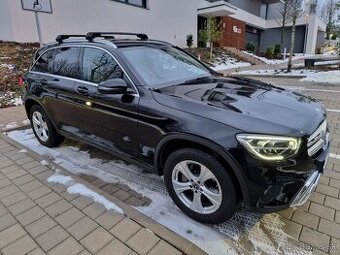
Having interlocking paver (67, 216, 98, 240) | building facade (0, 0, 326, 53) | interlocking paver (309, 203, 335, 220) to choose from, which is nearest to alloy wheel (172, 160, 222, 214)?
interlocking paver (67, 216, 98, 240)

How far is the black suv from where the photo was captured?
208 cm

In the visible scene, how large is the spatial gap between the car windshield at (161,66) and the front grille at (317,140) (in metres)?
1.42

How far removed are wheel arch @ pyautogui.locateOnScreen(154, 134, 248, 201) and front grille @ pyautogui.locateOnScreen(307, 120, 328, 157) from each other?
62 centimetres

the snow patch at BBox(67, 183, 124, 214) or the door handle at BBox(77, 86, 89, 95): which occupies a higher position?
the door handle at BBox(77, 86, 89, 95)

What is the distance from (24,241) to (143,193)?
1202mm

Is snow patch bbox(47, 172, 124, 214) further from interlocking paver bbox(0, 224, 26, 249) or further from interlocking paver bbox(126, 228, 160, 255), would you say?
interlocking paver bbox(0, 224, 26, 249)

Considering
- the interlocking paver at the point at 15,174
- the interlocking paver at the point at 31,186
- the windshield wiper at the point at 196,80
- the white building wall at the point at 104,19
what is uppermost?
the white building wall at the point at 104,19

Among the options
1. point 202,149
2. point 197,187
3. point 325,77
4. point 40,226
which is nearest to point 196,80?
point 202,149

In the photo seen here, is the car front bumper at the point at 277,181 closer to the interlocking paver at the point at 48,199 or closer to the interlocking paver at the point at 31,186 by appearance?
the interlocking paver at the point at 48,199

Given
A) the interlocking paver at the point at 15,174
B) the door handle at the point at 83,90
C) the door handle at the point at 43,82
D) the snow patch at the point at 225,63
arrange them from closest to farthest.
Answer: the door handle at the point at 83,90 → the interlocking paver at the point at 15,174 → the door handle at the point at 43,82 → the snow patch at the point at 225,63

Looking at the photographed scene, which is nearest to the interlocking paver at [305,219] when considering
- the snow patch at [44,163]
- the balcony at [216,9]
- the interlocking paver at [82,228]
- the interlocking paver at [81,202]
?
the interlocking paver at [82,228]

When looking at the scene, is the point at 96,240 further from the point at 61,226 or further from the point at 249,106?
the point at 249,106

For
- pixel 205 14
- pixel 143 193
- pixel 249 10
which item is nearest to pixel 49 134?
pixel 143 193

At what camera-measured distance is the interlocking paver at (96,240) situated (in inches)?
90.4
